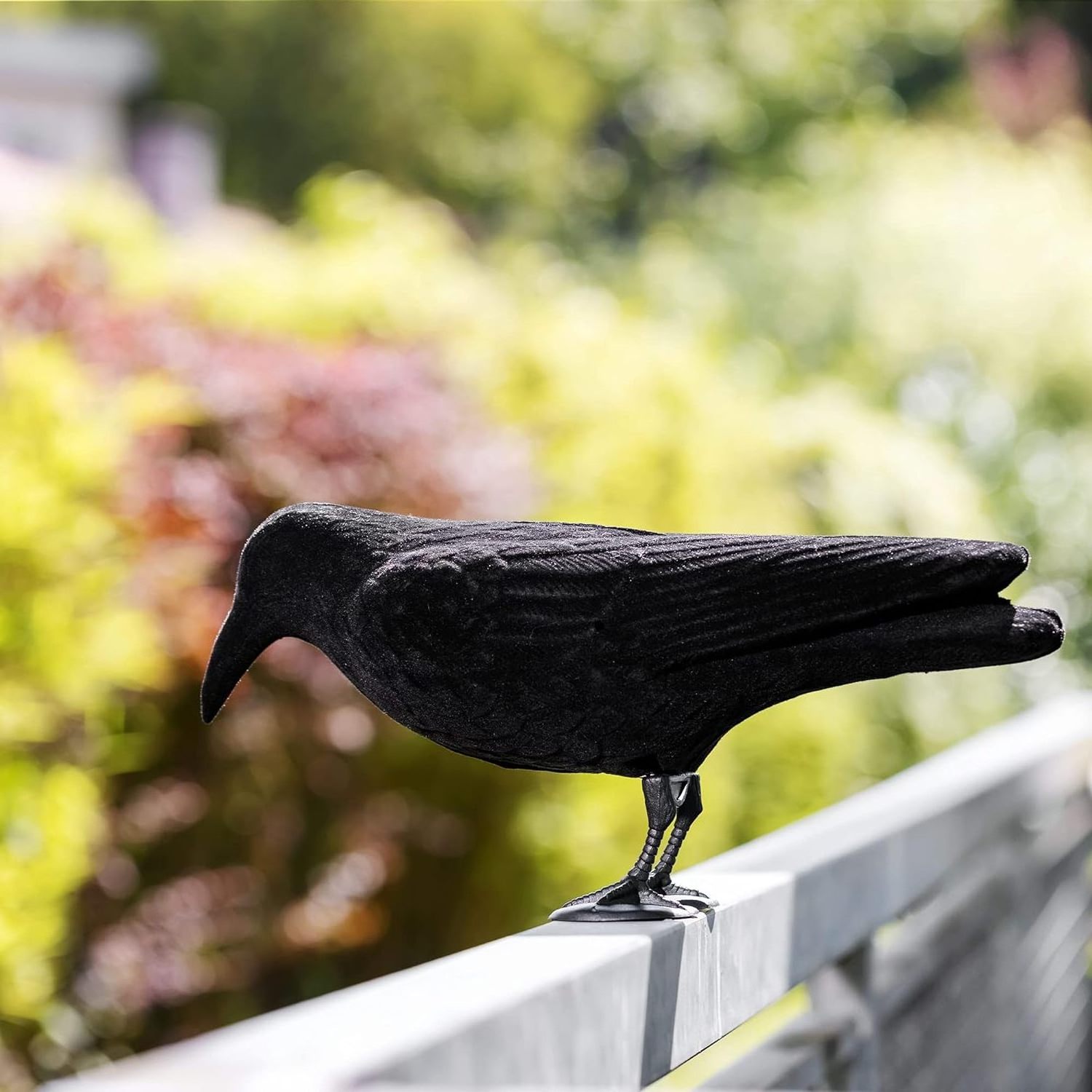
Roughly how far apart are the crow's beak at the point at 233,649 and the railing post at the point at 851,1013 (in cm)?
58

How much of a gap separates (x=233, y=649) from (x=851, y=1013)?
0.67m

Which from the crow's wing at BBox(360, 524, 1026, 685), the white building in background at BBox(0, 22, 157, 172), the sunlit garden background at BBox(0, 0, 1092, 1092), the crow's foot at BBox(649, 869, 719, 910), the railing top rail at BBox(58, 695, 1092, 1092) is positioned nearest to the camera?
the railing top rail at BBox(58, 695, 1092, 1092)

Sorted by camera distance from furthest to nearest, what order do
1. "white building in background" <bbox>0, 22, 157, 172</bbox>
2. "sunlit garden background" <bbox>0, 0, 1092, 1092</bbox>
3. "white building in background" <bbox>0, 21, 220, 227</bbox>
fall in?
"white building in background" <bbox>0, 22, 157, 172</bbox>, "white building in background" <bbox>0, 21, 220, 227</bbox>, "sunlit garden background" <bbox>0, 0, 1092, 1092</bbox>

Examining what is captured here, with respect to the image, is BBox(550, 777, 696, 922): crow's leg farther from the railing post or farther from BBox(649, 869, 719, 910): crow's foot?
the railing post

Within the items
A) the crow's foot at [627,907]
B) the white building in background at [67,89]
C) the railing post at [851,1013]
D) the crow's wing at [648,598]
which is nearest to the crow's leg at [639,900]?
the crow's foot at [627,907]

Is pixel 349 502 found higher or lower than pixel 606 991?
higher

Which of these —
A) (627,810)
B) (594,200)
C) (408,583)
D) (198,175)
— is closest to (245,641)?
(408,583)

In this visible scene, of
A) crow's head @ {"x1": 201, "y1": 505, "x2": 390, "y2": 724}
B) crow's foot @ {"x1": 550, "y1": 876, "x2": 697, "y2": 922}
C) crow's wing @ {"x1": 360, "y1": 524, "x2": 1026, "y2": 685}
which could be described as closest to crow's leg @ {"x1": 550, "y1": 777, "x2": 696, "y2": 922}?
crow's foot @ {"x1": 550, "y1": 876, "x2": 697, "y2": 922}

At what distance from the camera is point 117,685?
2.46 metres

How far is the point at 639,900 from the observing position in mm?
962

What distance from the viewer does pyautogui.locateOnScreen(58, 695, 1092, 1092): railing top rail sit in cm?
62

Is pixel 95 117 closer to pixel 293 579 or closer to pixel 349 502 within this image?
pixel 349 502

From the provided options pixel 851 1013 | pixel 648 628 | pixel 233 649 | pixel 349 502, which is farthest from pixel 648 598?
pixel 349 502

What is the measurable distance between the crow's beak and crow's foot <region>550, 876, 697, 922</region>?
0.82ft
